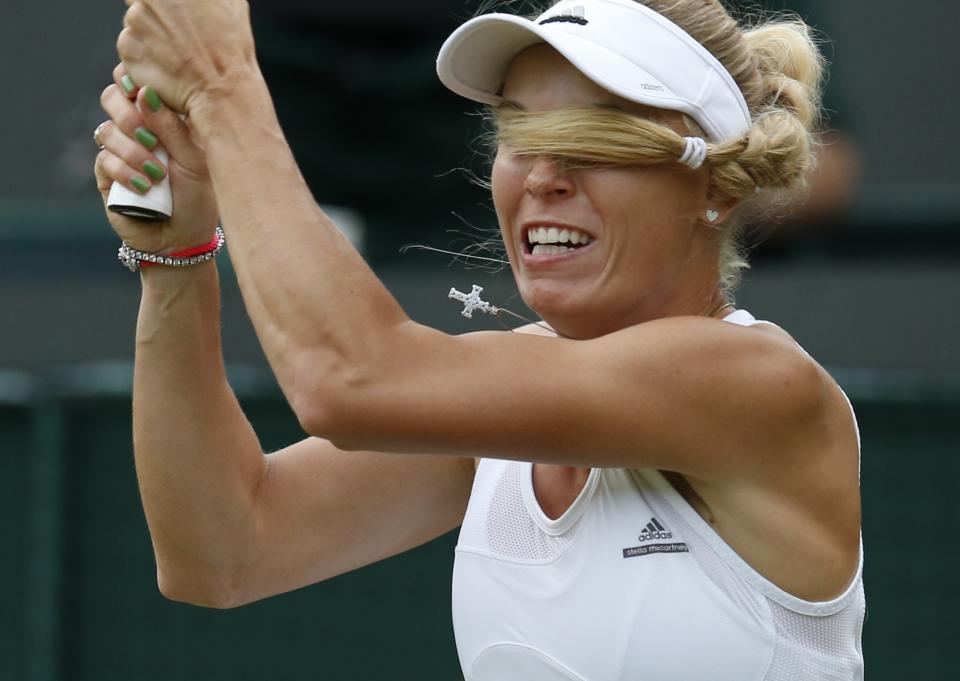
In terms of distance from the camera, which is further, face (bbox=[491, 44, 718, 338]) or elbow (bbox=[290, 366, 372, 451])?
face (bbox=[491, 44, 718, 338])

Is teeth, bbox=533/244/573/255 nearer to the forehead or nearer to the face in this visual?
the face

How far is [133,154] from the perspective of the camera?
6.76 feet

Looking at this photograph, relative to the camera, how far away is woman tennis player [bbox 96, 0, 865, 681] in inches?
73.2

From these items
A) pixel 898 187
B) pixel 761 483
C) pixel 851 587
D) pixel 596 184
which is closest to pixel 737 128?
pixel 596 184

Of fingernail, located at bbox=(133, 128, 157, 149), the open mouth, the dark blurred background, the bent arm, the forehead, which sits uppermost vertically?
the forehead

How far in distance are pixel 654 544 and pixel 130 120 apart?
888mm

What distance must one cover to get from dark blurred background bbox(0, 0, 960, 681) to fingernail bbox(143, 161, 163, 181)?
131 cm

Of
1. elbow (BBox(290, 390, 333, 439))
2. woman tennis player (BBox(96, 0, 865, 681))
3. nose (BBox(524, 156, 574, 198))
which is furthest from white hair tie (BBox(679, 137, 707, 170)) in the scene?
elbow (BBox(290, 390, 333, 439))

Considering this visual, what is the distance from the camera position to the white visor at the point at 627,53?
1997mm

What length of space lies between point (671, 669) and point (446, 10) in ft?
12.1

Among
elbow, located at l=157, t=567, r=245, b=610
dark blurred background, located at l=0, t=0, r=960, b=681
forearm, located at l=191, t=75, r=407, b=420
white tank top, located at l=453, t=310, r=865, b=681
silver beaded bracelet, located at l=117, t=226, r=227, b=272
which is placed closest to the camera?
forearm, located at l=191, t=75, r=407, b=420

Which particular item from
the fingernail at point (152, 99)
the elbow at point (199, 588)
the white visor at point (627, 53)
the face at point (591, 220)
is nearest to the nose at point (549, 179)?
the face at point (591, 220)

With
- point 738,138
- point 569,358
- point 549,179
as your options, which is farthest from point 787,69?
point 569,358

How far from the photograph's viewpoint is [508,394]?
6.12 ft
